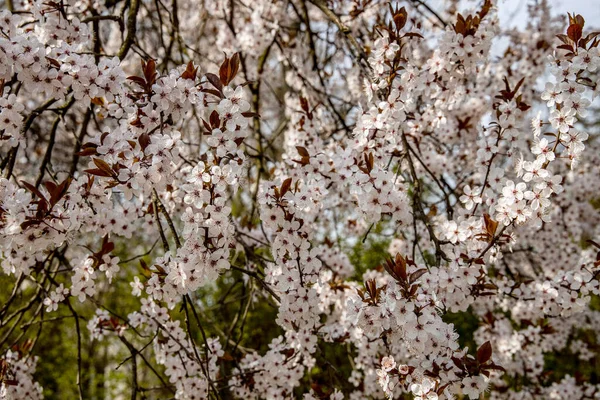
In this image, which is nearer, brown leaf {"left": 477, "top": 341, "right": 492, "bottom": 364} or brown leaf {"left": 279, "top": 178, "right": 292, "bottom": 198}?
brown leaf {"left": 477, "top": 341, "right": 492, "bottom": 364}

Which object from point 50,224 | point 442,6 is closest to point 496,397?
point 442,6

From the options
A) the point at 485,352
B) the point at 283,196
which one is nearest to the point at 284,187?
the point at 283,196

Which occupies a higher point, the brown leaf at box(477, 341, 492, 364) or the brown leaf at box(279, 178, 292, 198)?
the brown leaf at box(279, 178, 292, 198)

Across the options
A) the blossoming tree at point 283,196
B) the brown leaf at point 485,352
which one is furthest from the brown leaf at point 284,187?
the brown leaf at point 485,352

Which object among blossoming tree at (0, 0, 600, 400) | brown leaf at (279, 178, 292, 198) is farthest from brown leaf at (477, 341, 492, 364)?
brown leaf at (279, 178, 292, 198)

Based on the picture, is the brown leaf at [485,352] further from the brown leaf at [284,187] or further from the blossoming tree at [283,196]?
the brown leaf at [284,187]

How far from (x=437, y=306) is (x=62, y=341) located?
8.26 m

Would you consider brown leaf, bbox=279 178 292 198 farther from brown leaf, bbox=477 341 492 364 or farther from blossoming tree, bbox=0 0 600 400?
brown leaf, bbox=477 341 492 364

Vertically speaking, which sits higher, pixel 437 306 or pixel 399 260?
pixel 399 260

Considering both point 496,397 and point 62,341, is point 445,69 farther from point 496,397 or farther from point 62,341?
point 62,341

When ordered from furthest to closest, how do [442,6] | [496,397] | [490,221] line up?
[442,6] < [496,397] < [490,221]

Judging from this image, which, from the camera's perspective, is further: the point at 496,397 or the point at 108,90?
the point at 496,397

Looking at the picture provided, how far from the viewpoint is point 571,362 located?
6.78 metres

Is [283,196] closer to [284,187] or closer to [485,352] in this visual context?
[284,187]
